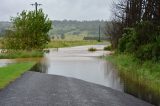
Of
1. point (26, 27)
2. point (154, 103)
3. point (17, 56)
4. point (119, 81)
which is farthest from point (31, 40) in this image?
point (154, 103)

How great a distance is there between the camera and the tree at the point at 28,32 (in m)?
59.8

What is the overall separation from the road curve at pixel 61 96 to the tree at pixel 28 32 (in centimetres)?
3930

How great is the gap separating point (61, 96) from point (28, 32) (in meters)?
44.7

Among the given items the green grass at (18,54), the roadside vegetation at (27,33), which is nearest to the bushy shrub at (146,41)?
the green grass at (18,54)

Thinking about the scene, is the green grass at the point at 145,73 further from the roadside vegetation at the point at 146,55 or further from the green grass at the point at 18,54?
the green grass at the point at 18,54

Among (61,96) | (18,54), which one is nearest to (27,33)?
(18,54)

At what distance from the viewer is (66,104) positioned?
14680 millimetres

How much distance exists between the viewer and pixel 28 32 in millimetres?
60750

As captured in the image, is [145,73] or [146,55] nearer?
[145,73]

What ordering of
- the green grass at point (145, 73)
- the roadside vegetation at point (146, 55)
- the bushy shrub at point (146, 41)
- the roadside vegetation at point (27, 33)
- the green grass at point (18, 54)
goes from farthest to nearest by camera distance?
the roadside vegetation at point (27, 33) → the green grass at point (18, 54) → the bushy shrub at point (146, 41) → the roadside vegetation at point (146, 55) → the green grass at point (145, 73)

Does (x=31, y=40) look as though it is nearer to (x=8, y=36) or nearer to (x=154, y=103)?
(x=8, y=36)

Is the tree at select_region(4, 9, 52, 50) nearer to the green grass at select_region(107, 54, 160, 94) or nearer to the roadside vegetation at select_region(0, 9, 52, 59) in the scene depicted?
the roadside vegetation at select_region(0, 9, 52, 59)

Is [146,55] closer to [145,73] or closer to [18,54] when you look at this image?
[145,73]

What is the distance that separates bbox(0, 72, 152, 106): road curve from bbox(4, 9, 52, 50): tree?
39.3 meters
